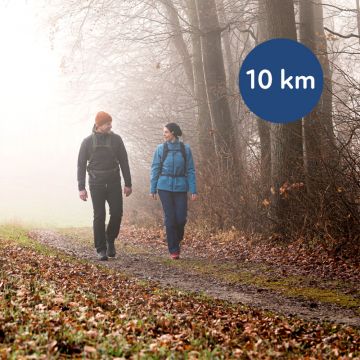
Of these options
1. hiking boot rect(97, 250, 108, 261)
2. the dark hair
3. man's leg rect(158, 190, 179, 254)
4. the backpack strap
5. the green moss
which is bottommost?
the green moss

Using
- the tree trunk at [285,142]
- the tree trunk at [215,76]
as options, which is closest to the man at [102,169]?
the tree trunk at [285,142]

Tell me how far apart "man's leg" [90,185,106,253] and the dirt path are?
1.05ft

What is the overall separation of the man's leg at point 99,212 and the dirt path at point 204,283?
0.32 metres

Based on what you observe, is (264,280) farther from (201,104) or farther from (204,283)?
(201,104)

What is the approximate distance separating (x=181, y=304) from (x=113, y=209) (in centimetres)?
449

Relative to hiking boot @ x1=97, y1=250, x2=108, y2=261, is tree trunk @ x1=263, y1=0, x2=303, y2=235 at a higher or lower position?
higher

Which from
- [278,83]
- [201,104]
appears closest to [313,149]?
[278,83]

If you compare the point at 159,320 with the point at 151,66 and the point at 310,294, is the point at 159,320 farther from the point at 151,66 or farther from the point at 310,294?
the point at 151,66

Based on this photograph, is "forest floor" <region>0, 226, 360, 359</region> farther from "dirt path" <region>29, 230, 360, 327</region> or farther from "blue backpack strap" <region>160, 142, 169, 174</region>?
"blue backpack strap" <region>160, 142, 169, 174</region>

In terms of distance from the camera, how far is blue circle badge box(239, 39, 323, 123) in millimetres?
10320

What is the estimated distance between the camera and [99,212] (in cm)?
1102

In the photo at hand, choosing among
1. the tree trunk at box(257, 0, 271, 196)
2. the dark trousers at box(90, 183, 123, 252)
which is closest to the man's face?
the dark trousers at box(90, 183, 123, 252)

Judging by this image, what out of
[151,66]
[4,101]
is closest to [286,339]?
[151,66]

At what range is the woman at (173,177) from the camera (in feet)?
36.5
